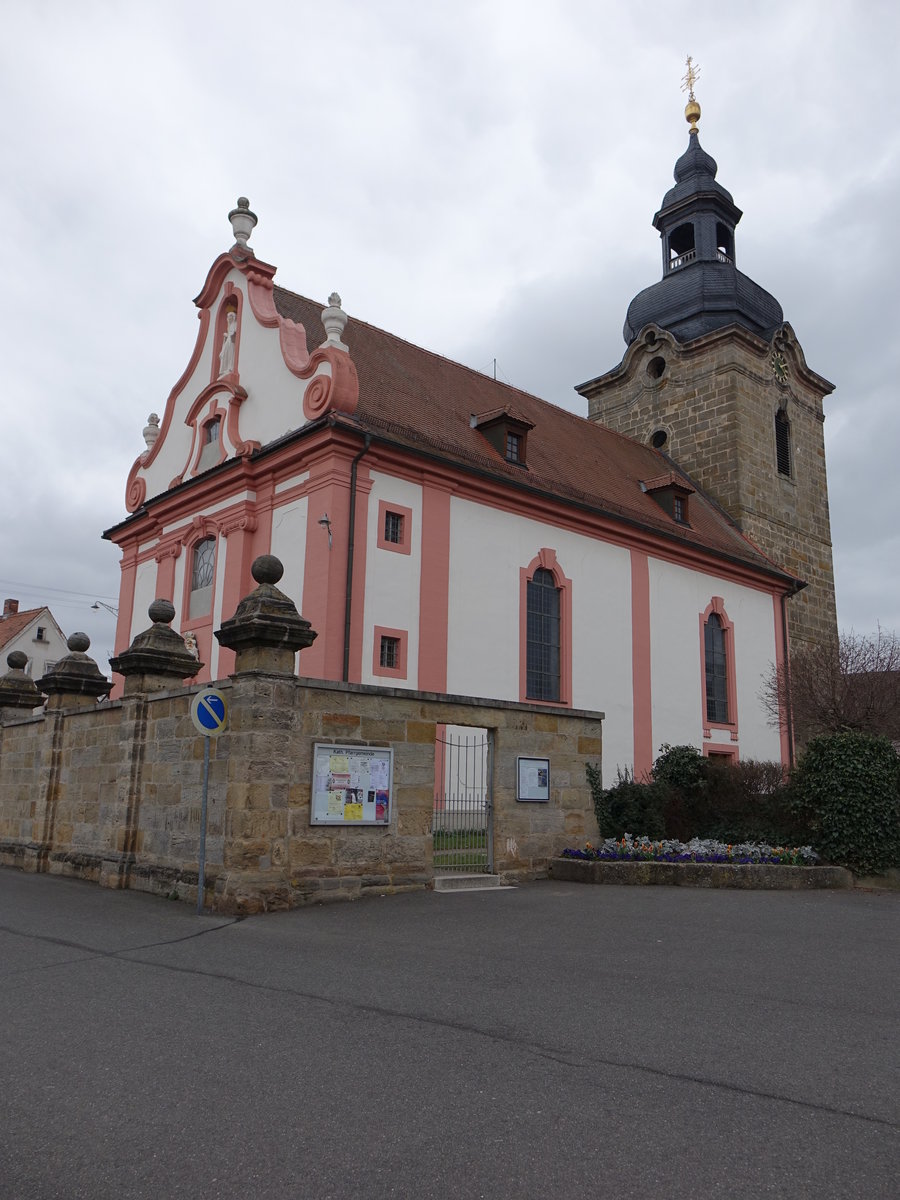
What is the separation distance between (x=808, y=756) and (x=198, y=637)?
13120 millimetres

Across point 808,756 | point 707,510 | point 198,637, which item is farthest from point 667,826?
point 707,510

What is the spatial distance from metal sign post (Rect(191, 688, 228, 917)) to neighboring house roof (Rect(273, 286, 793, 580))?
10.0 metres

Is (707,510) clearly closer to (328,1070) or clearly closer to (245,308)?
(245,308)

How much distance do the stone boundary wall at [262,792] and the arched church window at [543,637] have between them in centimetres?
784

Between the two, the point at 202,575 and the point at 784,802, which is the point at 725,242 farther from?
the point at 784,802

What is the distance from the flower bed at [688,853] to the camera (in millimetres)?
13086

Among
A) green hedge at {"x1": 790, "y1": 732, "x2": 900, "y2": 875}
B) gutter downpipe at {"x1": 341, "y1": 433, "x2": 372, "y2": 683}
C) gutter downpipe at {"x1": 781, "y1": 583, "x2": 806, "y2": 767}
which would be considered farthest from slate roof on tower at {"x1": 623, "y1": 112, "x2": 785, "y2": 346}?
green hedge at {"x1": 790, "y1": 732, "x2": 900, "y2": 875}

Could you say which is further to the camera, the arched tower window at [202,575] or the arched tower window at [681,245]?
the arched tower window at [681,245]

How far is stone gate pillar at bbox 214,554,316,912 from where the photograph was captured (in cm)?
978

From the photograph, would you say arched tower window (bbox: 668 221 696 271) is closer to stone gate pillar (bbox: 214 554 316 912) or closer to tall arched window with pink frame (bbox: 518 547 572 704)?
tall arched window with pink frame (bbox: 518 547 572 704)

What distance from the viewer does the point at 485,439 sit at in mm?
23531

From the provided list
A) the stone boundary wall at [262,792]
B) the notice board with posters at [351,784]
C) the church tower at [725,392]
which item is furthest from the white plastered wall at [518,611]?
the church tower at [725,392]

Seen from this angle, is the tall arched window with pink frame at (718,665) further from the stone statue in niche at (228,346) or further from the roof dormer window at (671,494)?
the stone statue in niche at (228,346)

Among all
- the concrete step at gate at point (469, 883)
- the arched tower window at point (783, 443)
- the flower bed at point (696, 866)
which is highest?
the arched tower window at point (783, 443)
